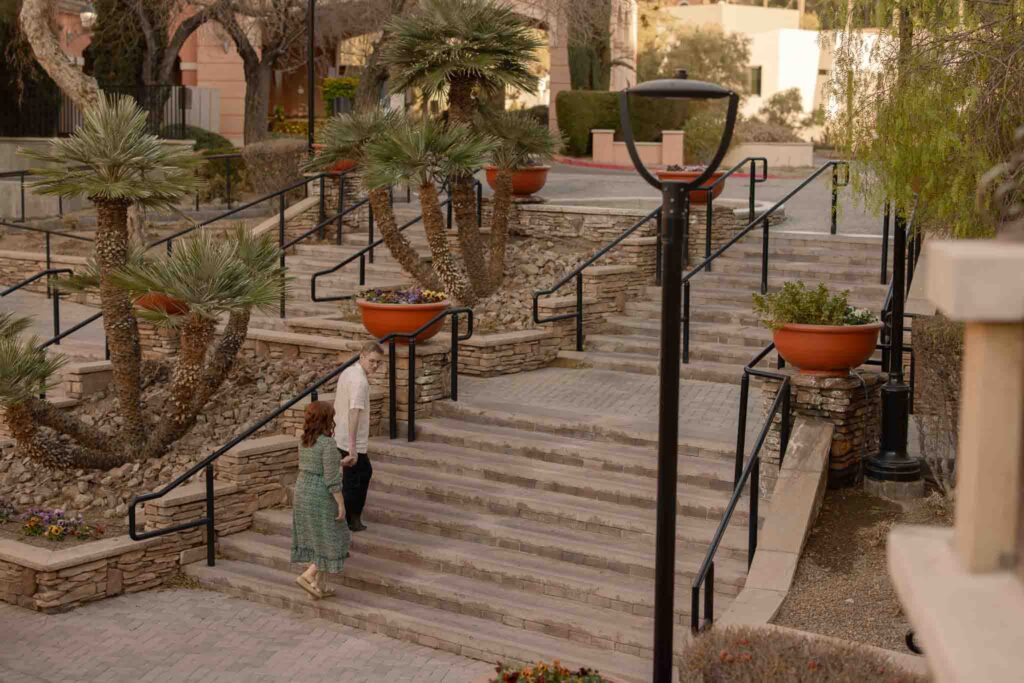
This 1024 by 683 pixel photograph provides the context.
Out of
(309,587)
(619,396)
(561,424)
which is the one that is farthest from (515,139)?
(309,587)

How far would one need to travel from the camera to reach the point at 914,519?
9.69m

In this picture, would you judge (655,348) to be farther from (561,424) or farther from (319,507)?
(319,507)

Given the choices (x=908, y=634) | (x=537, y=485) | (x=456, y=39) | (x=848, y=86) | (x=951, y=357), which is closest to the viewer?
(x=908, y=634)

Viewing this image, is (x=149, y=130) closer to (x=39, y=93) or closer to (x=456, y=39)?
(x=39, y=93)

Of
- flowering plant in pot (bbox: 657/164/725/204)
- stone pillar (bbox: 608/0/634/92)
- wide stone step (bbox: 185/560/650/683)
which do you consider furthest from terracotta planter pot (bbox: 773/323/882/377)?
stone pillar (bbox: 608/0/634/92)

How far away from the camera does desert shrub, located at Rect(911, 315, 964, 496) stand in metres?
9.45

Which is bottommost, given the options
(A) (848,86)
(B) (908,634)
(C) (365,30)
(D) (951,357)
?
(B) (908,634)

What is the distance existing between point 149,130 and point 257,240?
1508 cm

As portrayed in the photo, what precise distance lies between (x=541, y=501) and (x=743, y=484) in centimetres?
252

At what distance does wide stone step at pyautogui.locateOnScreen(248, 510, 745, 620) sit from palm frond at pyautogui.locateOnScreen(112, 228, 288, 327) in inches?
71.1

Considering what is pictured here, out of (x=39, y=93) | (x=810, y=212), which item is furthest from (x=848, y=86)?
(x=39, y=93)

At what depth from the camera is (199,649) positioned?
946 centimetres

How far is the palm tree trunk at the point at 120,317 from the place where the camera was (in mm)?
11867

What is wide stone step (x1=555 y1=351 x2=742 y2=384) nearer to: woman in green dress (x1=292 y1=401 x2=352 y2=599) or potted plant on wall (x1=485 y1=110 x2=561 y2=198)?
potted plant on wall (x1=485 y1=110 x2=561 y2=198)
